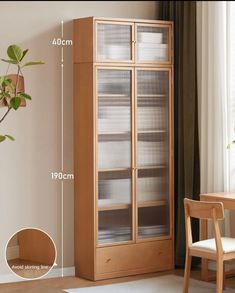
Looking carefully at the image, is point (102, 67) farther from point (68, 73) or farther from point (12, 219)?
point (12, 219)

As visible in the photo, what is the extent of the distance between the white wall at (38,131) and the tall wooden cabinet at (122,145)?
137 mm

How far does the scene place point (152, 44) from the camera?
5930 millimetres

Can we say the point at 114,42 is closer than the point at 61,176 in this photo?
Yes

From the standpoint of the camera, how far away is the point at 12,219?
18.8 ft

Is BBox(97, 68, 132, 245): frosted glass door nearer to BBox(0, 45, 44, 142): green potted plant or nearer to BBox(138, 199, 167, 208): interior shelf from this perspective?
BBox(138, 199, 167, 208): interior shelf

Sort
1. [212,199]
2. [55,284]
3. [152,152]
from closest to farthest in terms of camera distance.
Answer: [212,199] → [55,284] → [152,152]

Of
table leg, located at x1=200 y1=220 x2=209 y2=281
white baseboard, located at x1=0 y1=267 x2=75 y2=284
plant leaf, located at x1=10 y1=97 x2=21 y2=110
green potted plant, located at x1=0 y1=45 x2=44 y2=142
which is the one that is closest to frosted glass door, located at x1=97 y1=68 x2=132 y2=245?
white baseboard, located at x1=0 y1=267 x2=75 y2=284

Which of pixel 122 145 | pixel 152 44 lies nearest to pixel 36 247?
pixel 122 145

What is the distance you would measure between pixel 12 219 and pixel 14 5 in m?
1.74

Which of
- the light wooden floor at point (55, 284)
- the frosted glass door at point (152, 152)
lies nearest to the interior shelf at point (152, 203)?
the frosted glass door at point (152, 152)

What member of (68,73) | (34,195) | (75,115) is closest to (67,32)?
(68,73)

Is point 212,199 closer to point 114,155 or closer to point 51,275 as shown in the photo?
point 114,155

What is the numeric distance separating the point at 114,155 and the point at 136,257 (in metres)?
0.89

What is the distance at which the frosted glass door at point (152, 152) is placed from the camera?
592 centimetres
